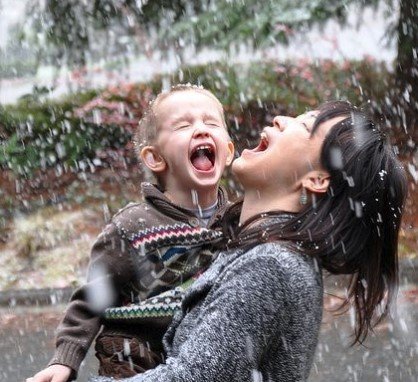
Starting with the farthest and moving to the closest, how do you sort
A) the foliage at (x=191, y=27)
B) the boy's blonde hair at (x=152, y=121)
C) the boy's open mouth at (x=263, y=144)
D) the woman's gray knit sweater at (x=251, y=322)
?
the foliage at (x=191, y=27)
the boy's blonde hair at (x=152, y=121)
the boy's open mouth at (x=263, y=144)
the woman's gray knit sweater at (x=251, y=322)

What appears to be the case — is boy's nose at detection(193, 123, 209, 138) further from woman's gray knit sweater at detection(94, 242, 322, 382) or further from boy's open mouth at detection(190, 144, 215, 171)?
woman's gray knit sweater at detection(94, 242, 322, 382)

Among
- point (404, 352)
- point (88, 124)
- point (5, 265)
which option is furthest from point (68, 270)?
point (404, 352)

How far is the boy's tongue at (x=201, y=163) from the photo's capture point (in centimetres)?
270

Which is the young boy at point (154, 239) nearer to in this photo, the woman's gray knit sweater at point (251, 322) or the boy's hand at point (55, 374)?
the boy's hand at point (55, 374)

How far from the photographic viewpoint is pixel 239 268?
1.83 m

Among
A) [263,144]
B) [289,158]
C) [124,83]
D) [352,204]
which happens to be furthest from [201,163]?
[124,83]

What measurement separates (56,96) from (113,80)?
883 mm

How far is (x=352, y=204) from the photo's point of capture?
202 cm

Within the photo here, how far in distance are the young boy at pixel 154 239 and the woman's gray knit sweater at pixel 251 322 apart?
499 millimetres

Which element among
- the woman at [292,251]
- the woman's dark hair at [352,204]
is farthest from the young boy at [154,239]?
the woman's dark hair at [352,204]

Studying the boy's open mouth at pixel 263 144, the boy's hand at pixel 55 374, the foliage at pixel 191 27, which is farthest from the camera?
the foliage at pixel 191 27

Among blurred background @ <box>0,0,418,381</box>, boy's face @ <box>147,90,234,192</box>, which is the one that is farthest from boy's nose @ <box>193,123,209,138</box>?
blurred background @ <box>0,0,418,381</box>

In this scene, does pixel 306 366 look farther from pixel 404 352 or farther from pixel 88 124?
pixel 88 124

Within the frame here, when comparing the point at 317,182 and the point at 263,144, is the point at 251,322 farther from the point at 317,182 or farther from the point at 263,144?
the point at 263,144
